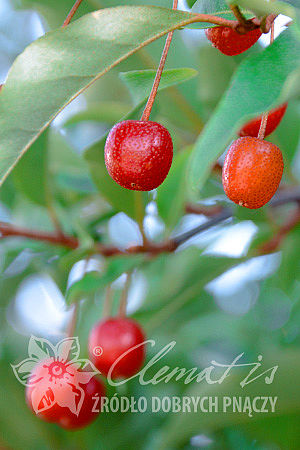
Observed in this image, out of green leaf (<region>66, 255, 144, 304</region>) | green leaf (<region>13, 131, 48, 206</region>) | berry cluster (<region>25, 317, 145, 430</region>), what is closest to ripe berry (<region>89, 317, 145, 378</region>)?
berry cluster (<region>25, 317, 145, 430</region>)

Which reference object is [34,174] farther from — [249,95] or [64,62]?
[249,95]

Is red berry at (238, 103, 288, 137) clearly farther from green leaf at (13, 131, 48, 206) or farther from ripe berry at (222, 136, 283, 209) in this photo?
green leaf at (13, 131, 48, 206)

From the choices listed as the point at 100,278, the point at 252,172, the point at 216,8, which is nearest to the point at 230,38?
the point at 216,8

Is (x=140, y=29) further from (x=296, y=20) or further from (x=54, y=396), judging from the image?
(x=54, y=396)

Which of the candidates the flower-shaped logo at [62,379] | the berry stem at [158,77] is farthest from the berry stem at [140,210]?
the berry stem at [158,77]

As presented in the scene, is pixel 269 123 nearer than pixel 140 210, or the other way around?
pixel 269 123

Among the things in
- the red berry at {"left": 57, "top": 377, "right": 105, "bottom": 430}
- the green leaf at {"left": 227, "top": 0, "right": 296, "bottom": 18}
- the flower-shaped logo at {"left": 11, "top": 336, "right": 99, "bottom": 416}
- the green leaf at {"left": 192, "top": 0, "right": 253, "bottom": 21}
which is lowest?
the red berry at {"left": 57, "top": 377, "right": 105, "bottom": 430}
